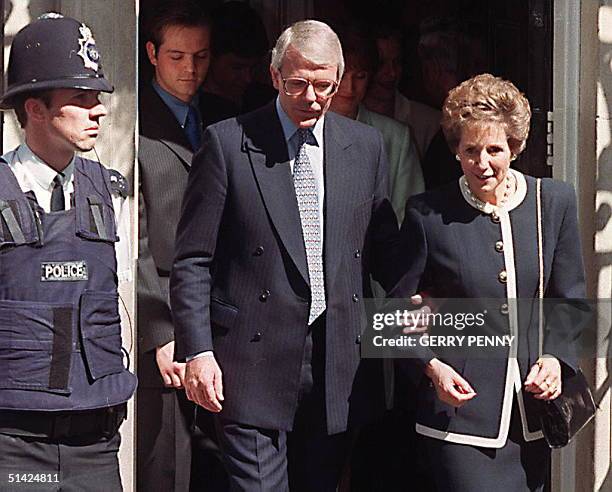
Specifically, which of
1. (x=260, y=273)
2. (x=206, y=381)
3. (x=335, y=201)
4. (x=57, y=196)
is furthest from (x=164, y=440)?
(x=57, y=196)

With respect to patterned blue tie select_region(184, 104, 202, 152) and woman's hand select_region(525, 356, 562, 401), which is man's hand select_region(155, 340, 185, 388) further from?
woman's hand select_region(525, 356, 562, 401)

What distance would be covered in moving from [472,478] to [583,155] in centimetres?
151

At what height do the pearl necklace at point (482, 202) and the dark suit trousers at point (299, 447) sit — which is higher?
the pearl necklace at point (482, 202)

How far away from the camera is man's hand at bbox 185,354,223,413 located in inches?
182

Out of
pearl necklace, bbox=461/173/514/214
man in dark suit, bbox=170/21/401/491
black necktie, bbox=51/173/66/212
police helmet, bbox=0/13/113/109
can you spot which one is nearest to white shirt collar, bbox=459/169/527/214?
pearl necklace, bbox=461/173/514/214

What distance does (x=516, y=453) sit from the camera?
4809 mm

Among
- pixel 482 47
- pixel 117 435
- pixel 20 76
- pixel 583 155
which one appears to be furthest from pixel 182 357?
pixel 482 47

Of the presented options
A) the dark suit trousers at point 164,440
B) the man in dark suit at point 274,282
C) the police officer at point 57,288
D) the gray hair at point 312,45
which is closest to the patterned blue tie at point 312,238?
the man in dark suit at point 274,282

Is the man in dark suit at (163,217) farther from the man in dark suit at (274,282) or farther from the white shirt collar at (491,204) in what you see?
the white shirt collar at (491,204)

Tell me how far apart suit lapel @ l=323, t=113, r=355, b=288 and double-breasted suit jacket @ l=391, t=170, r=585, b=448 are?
0.21m

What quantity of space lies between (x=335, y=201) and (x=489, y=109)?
527mm

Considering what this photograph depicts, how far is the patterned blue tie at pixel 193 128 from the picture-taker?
5.63 meters

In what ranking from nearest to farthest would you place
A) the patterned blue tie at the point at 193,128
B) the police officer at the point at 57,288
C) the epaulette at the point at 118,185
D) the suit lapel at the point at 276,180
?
the police officer at the point at 57,288 < the epaulette at the point at 118,185 < the suit lapel at the point at 276,180 < the patterned blue tie at the point at 193,128

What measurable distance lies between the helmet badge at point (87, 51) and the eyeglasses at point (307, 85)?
55 cm
